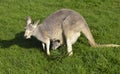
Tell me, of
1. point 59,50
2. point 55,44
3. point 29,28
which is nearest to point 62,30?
point 55,44

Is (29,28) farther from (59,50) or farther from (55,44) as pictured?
(59,50)

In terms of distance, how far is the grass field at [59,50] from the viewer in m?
6.76

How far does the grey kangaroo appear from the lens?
717 centimetres

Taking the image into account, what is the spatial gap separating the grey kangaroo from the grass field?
230 millimetres

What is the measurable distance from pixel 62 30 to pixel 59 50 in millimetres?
568

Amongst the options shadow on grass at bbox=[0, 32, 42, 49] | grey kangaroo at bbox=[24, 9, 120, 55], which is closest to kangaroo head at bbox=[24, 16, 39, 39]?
grey kangaroo at bbox=[24, 9, 120, 55]

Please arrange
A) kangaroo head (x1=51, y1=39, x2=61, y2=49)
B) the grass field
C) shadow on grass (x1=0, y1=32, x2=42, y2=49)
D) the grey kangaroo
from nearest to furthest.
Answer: the grass field → the grey kangaroo → kangaroo head (x1=51, y1=39, x2=61, y2=49) → shadow on grass (x1=0, y1=32, x2=42, y2=49)

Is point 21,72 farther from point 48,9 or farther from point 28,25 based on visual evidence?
point 48,9

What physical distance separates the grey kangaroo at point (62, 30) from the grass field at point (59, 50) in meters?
0.23

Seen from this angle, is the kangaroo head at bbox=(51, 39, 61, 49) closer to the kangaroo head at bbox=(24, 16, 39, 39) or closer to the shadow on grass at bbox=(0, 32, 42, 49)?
the shadow on grass at bbox=(0, 32, 42, 49)

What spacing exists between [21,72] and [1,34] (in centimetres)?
235

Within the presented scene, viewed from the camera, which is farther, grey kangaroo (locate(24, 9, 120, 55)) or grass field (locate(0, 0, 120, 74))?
grey kangaroo (locate(24, 9, 120, 55))

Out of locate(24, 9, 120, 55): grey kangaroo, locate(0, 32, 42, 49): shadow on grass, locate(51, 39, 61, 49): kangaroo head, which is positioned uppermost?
locate(24, 9, 120, 55): grey kangaroo

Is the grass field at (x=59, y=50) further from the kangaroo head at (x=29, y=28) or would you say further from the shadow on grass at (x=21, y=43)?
the kangaroo head at (x=29, y=28)
